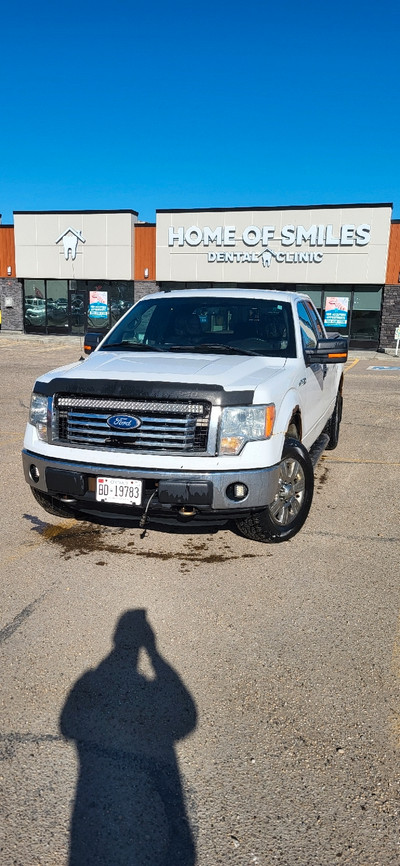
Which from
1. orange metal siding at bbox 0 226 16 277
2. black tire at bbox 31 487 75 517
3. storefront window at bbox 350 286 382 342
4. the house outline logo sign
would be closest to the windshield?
black tire at bbox 31 487 75 517

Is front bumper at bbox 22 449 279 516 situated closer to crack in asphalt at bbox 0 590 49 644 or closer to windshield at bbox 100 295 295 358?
crack in asphalt at bbox 0 590 49 644

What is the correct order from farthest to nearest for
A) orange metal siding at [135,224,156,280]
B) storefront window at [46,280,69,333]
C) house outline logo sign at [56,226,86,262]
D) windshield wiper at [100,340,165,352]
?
storefront window at [46,280,69,333] → house outline logo sign at [56,226,86,262] → orange metal siding at [135,224,156,280] → windshield wiper at [100,340,165,352]

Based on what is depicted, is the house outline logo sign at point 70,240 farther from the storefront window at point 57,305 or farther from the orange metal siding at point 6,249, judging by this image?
the orange metal siding at point 6,249

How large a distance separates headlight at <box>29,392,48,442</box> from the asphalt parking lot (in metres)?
0.88

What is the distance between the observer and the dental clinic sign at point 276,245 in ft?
82.5

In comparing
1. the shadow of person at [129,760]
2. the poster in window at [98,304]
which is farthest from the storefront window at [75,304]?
the shadow of person at [129,760]

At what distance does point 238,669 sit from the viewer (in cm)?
303

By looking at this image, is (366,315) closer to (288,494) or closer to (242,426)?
(288,494)

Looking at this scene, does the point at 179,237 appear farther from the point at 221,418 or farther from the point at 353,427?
the point at 221,418

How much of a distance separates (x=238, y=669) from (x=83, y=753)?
34.1 inches

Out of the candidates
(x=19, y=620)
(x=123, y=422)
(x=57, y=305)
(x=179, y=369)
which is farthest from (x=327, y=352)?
(x=57, y=305)

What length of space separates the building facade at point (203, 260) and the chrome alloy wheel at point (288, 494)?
2273cm

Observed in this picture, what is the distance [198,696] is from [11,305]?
31.5 m

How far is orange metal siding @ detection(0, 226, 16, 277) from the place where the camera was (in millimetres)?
30906
